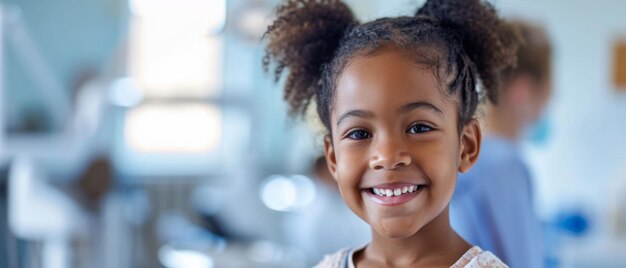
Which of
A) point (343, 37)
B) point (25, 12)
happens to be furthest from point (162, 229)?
point (343, 37)

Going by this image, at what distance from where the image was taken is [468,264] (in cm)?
74

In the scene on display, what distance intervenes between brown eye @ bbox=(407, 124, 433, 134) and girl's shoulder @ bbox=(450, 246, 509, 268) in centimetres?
12

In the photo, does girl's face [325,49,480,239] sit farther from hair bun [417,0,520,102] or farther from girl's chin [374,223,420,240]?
hair bun [417,0,520,102]

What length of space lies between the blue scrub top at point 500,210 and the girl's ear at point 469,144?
14.2 inches

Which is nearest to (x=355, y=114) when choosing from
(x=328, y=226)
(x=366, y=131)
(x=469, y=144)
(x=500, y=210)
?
(x=366, y=131)

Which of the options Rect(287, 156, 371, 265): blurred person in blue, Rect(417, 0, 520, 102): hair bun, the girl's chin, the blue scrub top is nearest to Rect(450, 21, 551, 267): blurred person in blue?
the blue scrub top

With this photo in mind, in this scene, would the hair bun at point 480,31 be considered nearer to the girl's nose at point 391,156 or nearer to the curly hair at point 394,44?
the curly hair at point 394,44

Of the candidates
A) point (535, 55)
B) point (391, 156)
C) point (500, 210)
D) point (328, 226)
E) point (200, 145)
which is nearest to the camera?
point (391, 156)

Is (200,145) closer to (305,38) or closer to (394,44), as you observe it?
(305,38)

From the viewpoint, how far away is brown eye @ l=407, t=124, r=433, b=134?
0.71 meters

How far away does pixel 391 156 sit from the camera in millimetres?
703

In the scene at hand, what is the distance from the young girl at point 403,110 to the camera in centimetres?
71

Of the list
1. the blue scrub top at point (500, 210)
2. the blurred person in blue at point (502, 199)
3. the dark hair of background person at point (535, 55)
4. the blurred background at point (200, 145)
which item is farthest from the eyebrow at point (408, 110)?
the dark hair of background person at point (535, 55)

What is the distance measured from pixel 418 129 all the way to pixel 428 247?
0.12 m
